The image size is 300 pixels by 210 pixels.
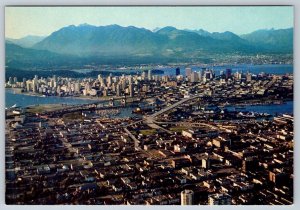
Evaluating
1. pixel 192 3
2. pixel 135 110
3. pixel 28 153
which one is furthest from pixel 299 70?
pixel 28 153

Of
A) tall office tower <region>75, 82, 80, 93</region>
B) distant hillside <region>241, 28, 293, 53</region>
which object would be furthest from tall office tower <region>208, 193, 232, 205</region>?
tall office tower <region>75, 82, 80, 93</region>

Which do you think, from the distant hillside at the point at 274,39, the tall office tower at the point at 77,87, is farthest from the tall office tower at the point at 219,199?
the tall office tower at the point at 77,87

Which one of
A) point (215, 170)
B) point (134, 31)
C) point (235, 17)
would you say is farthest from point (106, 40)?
point (215, 170)

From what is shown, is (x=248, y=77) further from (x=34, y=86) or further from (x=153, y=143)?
(x=34, y=86)

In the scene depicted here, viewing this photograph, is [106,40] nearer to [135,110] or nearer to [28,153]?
[135,110]

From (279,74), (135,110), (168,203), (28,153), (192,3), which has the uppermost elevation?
(192,3)

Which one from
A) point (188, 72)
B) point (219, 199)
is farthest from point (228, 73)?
point (219, 199)

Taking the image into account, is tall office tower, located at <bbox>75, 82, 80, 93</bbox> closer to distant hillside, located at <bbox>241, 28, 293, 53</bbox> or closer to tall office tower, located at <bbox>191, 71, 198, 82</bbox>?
tall office tower, located at <bbox>191, 71, 198, 82</bbox>

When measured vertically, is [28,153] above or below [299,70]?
below
